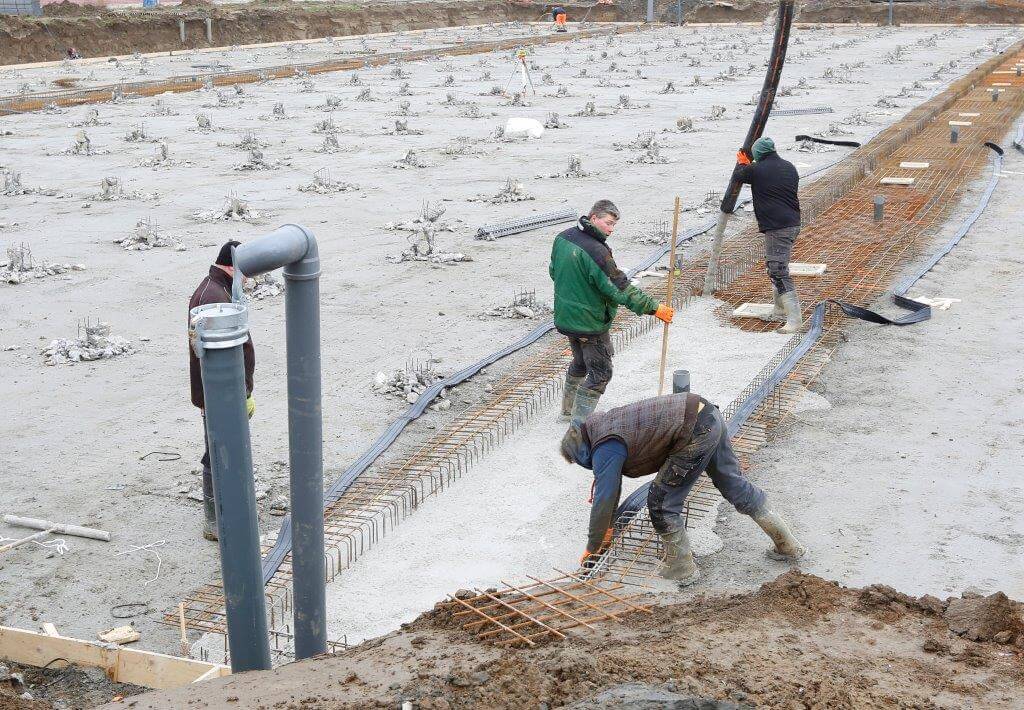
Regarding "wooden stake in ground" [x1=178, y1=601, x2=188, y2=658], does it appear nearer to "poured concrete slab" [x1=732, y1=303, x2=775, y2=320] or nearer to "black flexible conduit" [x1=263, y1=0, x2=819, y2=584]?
"black flexible conduit" [x1=263, y1=0, x2=819, y2=584]

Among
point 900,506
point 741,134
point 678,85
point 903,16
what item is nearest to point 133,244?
point 900,506

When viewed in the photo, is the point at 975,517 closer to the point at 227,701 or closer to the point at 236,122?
the point at 227,701

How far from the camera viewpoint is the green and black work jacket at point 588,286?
7.63m

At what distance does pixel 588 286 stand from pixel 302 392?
3.53 m

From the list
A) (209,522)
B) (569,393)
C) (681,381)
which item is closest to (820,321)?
(569,393)

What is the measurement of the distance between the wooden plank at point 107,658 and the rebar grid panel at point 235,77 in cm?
2519

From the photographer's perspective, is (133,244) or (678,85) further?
(678,85)

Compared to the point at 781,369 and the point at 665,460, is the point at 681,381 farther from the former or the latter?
the point at 781,369

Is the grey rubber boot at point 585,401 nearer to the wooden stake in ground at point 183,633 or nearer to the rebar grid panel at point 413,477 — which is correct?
the rebar grid panel at point 413,477

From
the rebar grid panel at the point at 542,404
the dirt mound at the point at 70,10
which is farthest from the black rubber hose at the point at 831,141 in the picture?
the dirt mound at the point at 70,10

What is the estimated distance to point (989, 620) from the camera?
5051mm

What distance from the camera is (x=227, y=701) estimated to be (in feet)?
14.4

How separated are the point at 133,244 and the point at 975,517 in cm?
1149

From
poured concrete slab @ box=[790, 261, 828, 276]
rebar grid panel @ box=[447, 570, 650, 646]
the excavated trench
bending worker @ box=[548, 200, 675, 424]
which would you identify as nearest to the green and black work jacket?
bending worker @ box=[548, 200, 675, 424]
